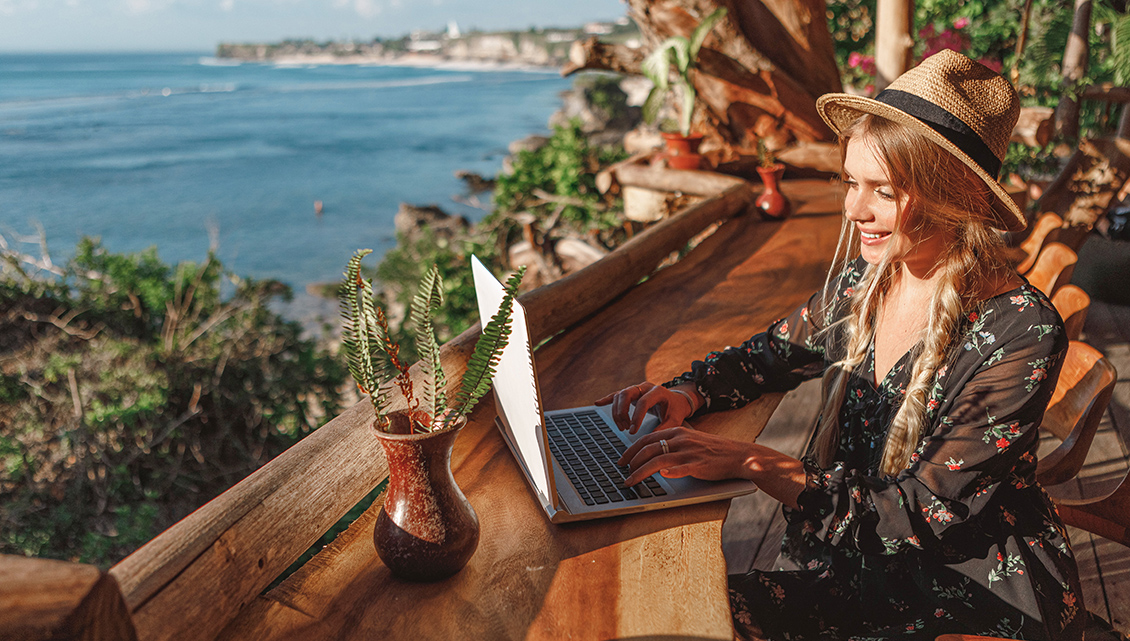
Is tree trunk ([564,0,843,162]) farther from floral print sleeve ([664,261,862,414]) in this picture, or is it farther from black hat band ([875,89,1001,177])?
black hat band ([875,89,1001,177])

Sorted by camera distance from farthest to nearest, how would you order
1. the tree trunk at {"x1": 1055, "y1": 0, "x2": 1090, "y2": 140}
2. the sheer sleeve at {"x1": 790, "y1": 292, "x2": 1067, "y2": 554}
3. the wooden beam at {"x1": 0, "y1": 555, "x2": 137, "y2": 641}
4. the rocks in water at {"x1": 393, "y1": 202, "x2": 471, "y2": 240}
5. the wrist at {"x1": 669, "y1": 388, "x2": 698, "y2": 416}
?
the rocks in water at {"x1": 393, "y1": 202, "x2": 471, "y2": 240}, the tree trunk at {"x1": 1055, "y1": 0, "x2": 1090, "y2": 140}, the wrist at {"x1": 669, "y1": 388, "x2": 698, "y2": 416}, the sheer sleeve at {"x1": 790, "y1": 292, "x2": 1067, "y2": 554}, the wooden beam at {"x1": 0, "y1": 555, "x2": 137, "y2": 641}

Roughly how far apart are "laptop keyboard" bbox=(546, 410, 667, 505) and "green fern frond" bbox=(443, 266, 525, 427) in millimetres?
360

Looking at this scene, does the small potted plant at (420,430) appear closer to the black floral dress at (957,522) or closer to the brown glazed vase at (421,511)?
the brown glazed vase at (421,511)

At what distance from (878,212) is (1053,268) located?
4.80ft

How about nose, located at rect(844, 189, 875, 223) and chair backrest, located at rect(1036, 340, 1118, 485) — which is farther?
chair backrest, located at rect(1036, 340, 1118, 485)

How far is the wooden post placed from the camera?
4543mm

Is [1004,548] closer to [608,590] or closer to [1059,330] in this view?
[1059,330]

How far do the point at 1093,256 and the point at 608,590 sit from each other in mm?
4700

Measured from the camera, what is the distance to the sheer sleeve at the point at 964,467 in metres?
1.25

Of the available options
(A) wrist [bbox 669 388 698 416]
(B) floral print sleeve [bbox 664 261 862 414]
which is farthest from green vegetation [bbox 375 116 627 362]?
(A) wrist [bbox 669 388 698 416]

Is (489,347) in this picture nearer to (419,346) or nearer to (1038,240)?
(419,346)

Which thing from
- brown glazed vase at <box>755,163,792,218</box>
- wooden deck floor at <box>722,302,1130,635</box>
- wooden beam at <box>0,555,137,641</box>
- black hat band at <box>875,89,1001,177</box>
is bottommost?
wooden deck floor at <box>722,302,1130,635</box>

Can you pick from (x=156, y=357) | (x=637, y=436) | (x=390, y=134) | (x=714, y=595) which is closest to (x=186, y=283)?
(x=156, y=357)

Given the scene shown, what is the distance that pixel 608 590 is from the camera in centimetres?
110
